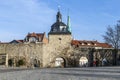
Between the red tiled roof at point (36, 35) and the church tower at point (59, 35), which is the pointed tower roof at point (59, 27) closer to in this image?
the church tower at point (59, 35)

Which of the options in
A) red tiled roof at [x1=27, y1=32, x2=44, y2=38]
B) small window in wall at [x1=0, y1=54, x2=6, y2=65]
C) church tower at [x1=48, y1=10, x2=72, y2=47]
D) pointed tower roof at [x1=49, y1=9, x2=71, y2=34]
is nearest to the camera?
small window in wall at [x1=0, y1=54, x2=6, y2=65]

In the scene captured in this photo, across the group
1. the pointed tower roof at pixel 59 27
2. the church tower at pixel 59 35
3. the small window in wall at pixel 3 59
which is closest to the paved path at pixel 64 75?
the small window in wall at pixel 3 59

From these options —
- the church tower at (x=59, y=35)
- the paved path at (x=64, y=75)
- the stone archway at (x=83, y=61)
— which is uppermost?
the church tower at (x=59, y=35)

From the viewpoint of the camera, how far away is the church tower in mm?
63812

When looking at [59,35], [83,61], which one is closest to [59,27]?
[59,35]

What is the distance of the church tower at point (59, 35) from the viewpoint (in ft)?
209

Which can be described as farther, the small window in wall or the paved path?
the small window in wall

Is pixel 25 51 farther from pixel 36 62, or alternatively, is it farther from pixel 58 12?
pixel 58 12

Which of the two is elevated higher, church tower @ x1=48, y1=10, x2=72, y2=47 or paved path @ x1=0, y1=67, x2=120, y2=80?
church tower @ x1=48, y1=10, x2=72, y2=47

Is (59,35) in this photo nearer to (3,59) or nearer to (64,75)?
(3,59)

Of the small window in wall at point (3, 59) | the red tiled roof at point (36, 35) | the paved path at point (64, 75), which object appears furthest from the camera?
the red tiled roof at point (36, 35)

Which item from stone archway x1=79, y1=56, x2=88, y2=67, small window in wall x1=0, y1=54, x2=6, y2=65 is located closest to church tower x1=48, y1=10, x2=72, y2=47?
stone archway x1=79, y1=56, x2=88, y2=67

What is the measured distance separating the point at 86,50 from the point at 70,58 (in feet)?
10.4

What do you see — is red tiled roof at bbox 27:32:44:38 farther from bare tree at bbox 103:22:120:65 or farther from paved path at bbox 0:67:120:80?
paved path at bbox 0:67:120:80
